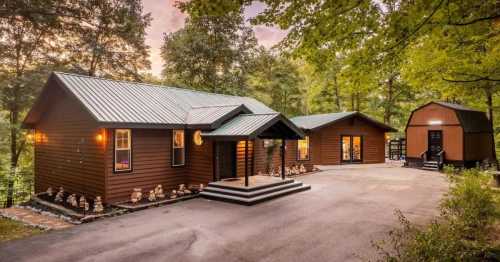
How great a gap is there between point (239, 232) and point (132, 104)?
7371 millimetres

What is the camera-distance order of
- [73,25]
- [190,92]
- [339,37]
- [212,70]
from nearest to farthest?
[339,37], [190,92], [73,25], [212,70]

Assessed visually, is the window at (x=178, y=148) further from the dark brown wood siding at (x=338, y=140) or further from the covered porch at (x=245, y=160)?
the dark brown wood siding at (x=338, y=140)

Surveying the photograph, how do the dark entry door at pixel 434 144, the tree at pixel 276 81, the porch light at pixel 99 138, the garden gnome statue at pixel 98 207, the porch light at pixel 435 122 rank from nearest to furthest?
the garden gnome statue at pixel 98 207 < the porch light at pixel 99 138 < the porch light at pixel 435 122 < the dark entry door at pixel 434 144 < the tree at pixel 276 81

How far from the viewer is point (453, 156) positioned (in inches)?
763

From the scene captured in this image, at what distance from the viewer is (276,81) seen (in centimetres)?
3228

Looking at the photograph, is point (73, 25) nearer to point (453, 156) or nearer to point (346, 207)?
point (346, 207)

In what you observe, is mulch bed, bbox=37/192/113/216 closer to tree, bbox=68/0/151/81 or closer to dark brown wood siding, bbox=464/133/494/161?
tree, bbox=68/0/151/81

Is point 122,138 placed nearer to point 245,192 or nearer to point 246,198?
point 245,192

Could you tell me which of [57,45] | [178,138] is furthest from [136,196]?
[57,45]

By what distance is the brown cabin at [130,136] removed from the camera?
10.6m

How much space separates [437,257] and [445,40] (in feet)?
19.8

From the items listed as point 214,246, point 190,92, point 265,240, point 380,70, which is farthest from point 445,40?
point 190,92

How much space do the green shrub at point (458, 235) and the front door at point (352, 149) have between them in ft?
49.4

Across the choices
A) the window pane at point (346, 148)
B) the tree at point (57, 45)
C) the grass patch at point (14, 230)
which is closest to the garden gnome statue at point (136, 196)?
the grass patch at point (14, 230)
